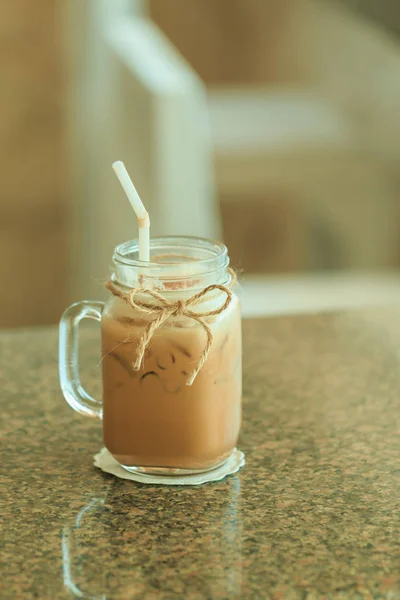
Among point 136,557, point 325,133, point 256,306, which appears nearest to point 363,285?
point 256,306

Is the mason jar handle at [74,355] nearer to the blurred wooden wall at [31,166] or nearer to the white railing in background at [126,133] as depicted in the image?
the white railing in background at [126,133]

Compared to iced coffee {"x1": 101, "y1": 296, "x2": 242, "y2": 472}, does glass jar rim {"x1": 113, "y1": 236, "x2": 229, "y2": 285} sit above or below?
above

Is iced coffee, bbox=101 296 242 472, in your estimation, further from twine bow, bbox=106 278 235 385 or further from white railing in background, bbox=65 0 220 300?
white railing in background, bbox=65 0 220 300

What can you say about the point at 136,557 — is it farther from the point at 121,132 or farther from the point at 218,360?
the point at 121,132

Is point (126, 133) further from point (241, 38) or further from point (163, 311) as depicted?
point (163, 311)

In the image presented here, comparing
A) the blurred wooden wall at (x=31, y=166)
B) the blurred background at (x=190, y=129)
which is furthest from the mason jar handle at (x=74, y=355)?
the blurred wooden wall at (x=31, y=166)

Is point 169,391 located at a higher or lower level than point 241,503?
higher

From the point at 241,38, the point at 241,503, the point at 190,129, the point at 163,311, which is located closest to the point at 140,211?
the point at 163,311

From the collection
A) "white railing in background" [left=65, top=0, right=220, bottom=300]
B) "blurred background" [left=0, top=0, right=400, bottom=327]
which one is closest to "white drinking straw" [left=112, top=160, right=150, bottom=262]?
"white railing in background" [left=65, top=0, right=220, bottom=300]
